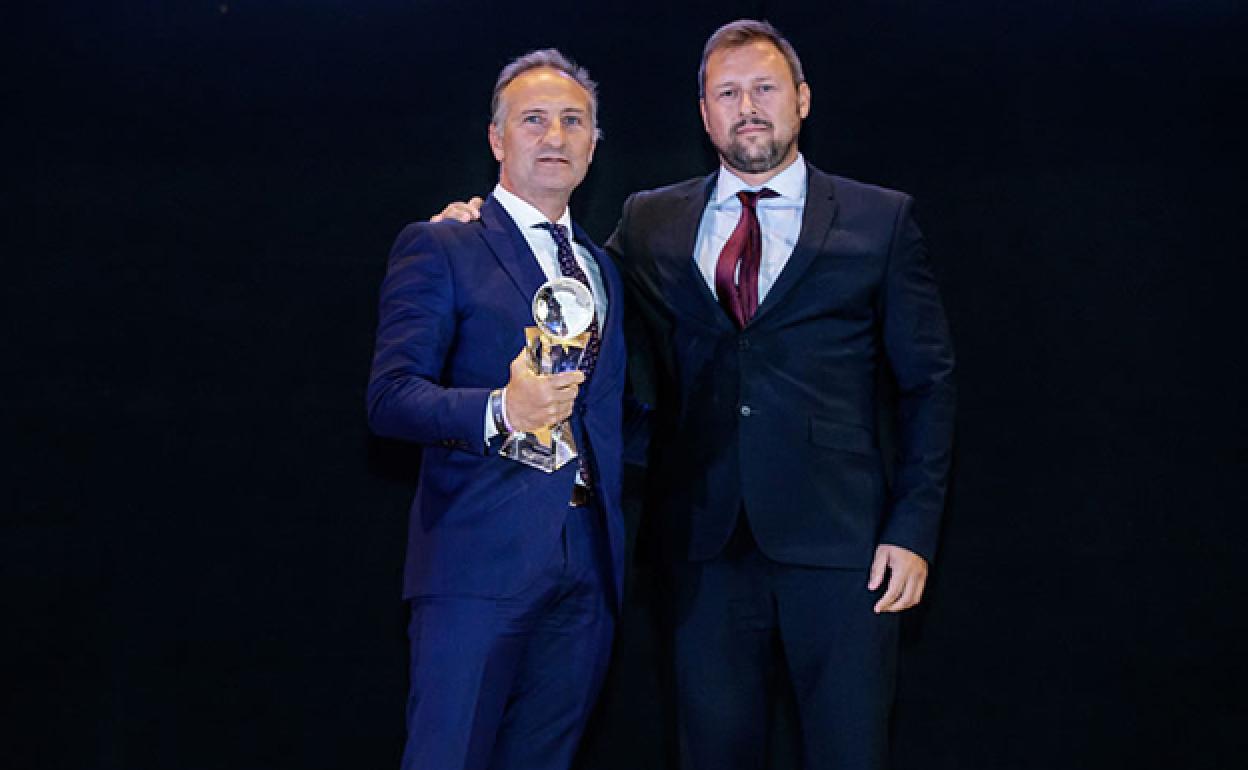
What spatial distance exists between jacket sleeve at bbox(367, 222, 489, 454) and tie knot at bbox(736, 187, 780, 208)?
2.01 feet

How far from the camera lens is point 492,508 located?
2.03 m

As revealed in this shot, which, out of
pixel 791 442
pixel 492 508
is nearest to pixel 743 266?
pixel 791 442

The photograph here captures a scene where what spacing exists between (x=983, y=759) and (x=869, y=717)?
1018mm

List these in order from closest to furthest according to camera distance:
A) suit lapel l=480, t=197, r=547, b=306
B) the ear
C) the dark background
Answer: suit lapel l=480, t=197, r=547, b=306 → the ear → the dark background

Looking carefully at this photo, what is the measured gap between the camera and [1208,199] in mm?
3037

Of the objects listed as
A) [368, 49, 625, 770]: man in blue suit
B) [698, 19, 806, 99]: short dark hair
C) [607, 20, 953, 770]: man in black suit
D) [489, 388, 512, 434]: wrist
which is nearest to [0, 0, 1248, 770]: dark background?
[698, 19, 806, 99]: short dark hair

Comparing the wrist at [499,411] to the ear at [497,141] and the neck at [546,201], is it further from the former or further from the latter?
the ear at [497,141]

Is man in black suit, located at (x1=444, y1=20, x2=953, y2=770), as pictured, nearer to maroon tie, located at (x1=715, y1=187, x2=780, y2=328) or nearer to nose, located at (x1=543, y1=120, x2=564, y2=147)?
maroon tie, located at (x1=715, y1=187, x2=780, y2=328)

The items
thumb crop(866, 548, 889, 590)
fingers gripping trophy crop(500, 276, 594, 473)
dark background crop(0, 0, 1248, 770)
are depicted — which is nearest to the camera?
fingers gripping trophy crop(500, 276, 594, 473)

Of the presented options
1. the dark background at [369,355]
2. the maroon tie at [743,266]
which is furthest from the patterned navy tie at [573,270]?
the dark background at [369,355]

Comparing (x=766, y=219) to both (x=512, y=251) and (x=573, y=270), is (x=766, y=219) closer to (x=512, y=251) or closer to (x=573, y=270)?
(x=573, y=270)

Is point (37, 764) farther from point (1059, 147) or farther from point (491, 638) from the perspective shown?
point (1059, 147)

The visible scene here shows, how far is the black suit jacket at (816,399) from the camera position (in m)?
2.21

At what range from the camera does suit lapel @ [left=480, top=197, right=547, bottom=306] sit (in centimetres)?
212
